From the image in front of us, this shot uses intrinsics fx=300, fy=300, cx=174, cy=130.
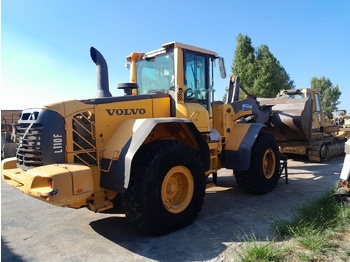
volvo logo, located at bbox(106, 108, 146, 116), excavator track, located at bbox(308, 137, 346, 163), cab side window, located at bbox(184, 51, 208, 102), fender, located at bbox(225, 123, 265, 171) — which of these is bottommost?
excavator track, located at bbox(308, 137, 346, 163)

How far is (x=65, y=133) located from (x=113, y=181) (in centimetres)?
88

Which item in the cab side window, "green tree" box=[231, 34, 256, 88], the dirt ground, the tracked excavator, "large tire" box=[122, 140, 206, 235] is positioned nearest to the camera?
the dirt ground

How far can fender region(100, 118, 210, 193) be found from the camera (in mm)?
3809

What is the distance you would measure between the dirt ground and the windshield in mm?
2296

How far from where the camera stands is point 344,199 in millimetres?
4809

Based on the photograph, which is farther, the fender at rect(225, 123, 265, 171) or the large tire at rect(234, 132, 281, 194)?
the large tire at rect(234, 132, 281, 194)

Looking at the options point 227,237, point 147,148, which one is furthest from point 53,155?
point 227,237

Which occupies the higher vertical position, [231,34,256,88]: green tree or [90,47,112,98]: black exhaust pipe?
[231,34,256,88]: green tree

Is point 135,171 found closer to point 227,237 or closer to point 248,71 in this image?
point 227,237

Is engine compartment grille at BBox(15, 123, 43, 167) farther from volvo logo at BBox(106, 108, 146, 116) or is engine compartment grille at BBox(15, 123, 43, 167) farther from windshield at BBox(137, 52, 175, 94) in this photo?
windshield at BBox(137, 52, 175, 94)

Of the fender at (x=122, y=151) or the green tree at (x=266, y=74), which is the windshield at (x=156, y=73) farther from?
the green tree at (x=266, y=74)

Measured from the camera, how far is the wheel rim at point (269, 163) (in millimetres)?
6542

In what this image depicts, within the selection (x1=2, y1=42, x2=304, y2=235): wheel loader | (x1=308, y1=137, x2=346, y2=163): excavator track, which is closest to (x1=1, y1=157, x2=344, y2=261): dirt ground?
(x1=2, y1=42, x2=304, y2=235): wheel loader

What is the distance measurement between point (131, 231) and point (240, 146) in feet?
9.01
